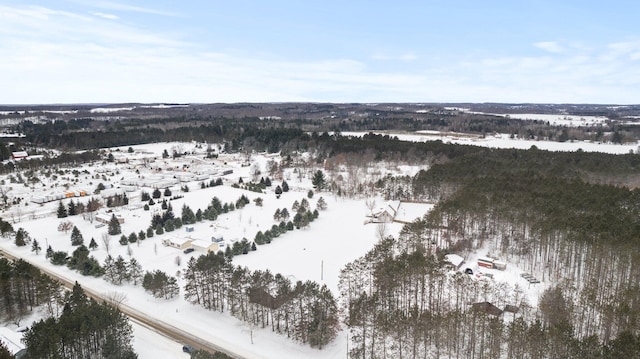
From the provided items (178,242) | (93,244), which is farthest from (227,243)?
(93,244)

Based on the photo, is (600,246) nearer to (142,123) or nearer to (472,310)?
(472,310)

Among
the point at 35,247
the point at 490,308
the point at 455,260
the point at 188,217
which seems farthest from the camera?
the point at 188,217

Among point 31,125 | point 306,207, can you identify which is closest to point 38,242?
point 306,207

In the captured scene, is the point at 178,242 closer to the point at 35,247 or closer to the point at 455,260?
the point at 35,247

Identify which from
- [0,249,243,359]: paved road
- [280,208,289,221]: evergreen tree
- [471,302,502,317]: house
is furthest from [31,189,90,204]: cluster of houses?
[471,302,502,317]: house

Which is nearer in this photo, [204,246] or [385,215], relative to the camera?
[204,246]

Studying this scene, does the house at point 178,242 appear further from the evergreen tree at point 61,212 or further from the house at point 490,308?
the house at point 490,308

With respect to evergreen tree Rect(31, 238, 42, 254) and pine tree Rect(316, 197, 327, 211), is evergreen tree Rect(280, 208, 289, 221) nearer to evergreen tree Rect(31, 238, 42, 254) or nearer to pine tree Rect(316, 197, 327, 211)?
pine tree Rect(316, 197, 327, 211)
